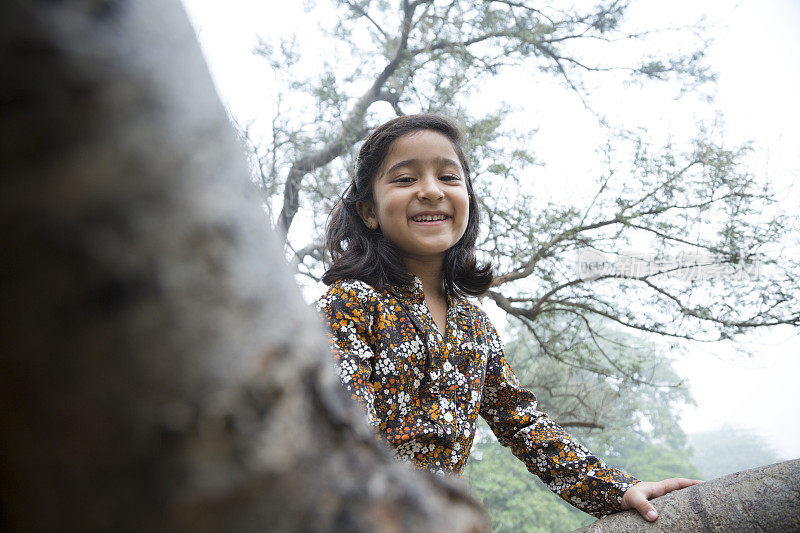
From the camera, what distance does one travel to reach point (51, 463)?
155 millimetres

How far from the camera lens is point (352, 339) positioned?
50.3 inches

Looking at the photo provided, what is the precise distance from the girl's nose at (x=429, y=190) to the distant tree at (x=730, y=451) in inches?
513

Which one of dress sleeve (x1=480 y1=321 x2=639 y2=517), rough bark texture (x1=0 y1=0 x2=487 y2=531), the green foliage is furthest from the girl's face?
the green foliage

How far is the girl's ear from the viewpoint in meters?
1.78

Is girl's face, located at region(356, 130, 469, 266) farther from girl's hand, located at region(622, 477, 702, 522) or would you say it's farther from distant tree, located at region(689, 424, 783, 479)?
distant tree, located at region(689, 424, 783, 479)

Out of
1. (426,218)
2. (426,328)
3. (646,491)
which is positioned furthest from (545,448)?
(426,218)

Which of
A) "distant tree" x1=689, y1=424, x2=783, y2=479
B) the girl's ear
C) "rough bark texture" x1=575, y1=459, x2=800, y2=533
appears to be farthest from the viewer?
"distant tree" x1=689, y1=424, x2=783, y2=479

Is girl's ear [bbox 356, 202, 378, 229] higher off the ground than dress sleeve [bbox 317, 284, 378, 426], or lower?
higher

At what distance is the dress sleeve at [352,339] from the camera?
1180mm

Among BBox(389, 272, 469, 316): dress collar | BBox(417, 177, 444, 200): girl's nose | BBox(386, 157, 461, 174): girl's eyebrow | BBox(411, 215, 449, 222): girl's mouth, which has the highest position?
BBox(386, 157, 461, 174): girl's eyebrow

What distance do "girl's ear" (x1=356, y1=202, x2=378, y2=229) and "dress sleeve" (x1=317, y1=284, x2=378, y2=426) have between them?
0.41 meters

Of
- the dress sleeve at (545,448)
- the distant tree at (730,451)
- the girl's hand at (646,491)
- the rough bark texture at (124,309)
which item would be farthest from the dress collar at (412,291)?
the distant tree at (730,451)

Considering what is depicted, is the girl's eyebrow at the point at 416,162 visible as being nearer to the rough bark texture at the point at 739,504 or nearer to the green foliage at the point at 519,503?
the rough bark texture at the point at 739,504

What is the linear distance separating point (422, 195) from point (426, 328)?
1.35 feet
